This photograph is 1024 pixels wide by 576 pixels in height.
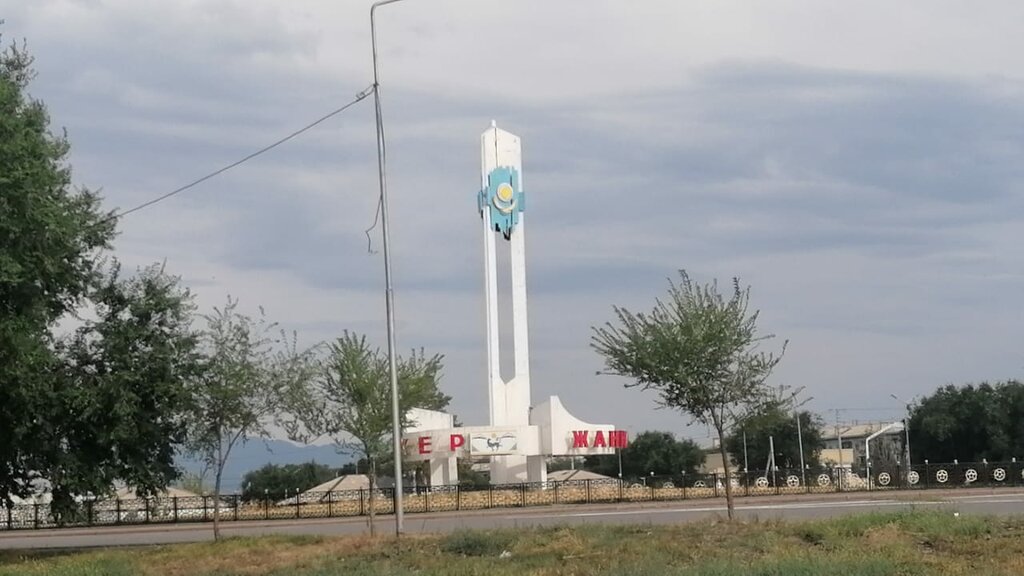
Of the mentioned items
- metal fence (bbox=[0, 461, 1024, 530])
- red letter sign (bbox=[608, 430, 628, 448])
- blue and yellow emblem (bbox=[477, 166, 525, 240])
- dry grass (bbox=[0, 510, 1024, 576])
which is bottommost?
dry grass (bbox=[0, 510, 1024, 576])

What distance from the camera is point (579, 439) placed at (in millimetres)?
60594

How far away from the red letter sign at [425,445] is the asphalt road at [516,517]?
11130 mm

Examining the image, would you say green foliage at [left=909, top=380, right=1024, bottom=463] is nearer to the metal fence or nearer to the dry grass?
the metal fence

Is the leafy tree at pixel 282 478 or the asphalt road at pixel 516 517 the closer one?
the asphalt road at pixel 516 517

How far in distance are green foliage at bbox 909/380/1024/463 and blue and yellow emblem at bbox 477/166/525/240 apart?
31.5m

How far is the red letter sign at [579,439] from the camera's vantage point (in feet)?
198

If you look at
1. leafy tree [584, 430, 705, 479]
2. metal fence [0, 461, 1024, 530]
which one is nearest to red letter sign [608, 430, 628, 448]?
metal fence [0, 461, 1024, 530]

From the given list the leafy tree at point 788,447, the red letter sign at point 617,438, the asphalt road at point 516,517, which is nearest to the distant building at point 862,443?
the leafy tree at point 788,447

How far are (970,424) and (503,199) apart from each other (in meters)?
33.2

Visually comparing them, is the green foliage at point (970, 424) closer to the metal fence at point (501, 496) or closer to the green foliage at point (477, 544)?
the metal fence at point (501, 496)

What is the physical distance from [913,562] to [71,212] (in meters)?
19.5

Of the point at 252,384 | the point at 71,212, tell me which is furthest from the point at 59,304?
the point at 252,384

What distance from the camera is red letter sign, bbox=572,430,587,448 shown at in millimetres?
60478

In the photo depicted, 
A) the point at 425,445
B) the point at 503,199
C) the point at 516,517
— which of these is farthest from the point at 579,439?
the point at 516,517
